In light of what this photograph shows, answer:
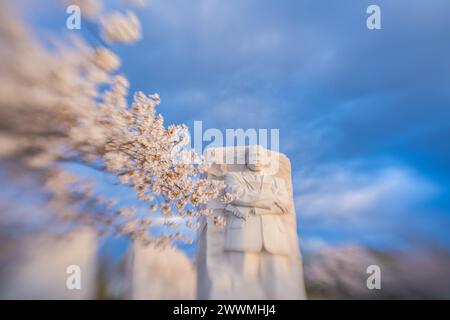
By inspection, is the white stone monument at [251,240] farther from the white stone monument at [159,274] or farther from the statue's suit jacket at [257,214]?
the white stone monument at [159,274]

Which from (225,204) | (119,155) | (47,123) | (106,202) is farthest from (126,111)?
(225,204)

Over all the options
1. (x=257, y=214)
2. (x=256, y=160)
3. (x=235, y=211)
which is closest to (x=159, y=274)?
(x=235, y=211)

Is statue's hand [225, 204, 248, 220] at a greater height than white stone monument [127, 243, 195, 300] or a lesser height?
greater

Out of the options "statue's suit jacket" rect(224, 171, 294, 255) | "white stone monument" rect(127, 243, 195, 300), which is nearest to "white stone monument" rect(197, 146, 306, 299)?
"statue's suit jacket" rect(224, 171, 294, 255)

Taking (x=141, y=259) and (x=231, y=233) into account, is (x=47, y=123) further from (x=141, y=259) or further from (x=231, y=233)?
(x=231, y=233)

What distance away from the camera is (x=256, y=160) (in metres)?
6.22

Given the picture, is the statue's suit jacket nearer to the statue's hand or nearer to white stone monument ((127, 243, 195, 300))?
the statue's hand

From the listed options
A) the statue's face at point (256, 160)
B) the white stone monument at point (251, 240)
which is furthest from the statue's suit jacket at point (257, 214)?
the statue's face at point (256, 160)

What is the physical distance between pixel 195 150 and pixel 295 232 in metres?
1.97

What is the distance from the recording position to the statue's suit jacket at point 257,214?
5.75 metres

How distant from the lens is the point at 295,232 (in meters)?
6.12

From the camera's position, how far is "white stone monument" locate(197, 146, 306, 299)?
5.60 metres
